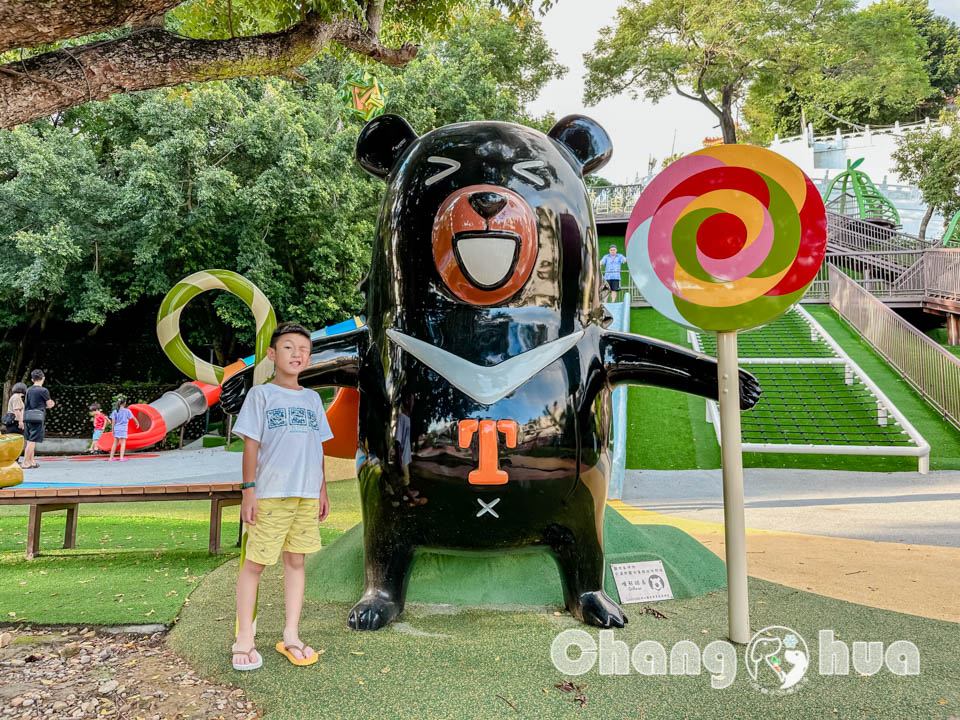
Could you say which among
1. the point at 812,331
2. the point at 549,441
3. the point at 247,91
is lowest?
the point at 549,441

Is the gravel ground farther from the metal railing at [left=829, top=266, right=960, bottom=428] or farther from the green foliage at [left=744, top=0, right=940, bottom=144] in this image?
the green foliage at [left=744, top=0, right=940, bottom=144]

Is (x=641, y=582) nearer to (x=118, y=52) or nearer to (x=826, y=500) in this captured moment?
(x=118, y=52)

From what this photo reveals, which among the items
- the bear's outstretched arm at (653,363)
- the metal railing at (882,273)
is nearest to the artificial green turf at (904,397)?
the metal railing at (882,273)

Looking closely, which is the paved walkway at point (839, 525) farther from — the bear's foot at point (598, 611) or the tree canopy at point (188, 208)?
the tree canopy at point (188, 208)

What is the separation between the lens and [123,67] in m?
2.76

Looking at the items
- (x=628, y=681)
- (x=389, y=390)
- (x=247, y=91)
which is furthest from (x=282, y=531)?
(x=247, y=91)

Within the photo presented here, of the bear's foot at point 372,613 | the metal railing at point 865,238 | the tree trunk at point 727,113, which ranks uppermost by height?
the tree trunk at point 727,113

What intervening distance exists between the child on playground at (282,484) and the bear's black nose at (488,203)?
3.02 feet

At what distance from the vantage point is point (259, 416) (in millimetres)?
2559

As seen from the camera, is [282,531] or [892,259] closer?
[282,531]

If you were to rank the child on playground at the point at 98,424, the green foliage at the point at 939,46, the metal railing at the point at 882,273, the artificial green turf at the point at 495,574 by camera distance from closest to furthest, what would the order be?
the artificial green turf at the point at 495,574
the child on playground at the point at 98,424
the metal railing at the point at 882,273
the green foliage at the point at 939,46

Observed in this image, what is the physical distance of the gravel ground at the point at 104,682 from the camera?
2250 millimetres

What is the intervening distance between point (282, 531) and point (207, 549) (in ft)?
9.23

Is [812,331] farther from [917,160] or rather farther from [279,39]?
[917,160]
